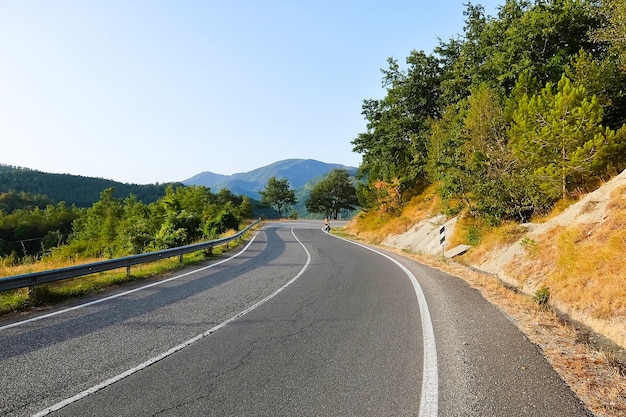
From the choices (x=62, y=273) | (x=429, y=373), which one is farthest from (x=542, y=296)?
(x=62, y=273)

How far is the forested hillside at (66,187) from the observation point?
170250 millimetres

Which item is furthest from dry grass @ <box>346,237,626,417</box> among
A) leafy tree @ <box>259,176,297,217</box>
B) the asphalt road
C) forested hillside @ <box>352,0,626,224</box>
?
leafy tree @ <box>259,176,297,217</box>

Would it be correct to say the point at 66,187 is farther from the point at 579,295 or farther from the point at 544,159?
the point at 579,295

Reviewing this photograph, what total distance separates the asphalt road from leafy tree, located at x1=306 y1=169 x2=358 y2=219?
8290 cm

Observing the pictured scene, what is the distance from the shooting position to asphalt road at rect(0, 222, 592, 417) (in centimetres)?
350

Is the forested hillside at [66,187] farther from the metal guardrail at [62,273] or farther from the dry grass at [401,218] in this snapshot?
the metal guardrail at [62,273]

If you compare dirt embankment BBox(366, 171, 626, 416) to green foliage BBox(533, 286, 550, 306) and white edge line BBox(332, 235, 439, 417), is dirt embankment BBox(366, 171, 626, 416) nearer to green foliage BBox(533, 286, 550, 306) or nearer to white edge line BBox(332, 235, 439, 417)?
green foliage BBox(533, 286, 550, 306)

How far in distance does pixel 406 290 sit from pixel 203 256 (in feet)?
34.7

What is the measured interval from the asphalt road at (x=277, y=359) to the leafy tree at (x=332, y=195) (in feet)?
272

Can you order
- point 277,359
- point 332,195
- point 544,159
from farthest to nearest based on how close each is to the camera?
point 332,195 → point 544,159 → point 277,359

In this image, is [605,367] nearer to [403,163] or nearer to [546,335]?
[546,335]

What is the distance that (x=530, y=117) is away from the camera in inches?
547

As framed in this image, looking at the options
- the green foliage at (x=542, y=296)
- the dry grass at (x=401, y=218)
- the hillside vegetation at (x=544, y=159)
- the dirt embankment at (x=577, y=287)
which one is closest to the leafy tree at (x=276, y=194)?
the dry grass at (x=401, y=218)

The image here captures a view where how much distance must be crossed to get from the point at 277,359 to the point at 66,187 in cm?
21275
